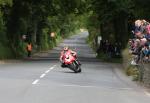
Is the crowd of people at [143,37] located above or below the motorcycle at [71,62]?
above

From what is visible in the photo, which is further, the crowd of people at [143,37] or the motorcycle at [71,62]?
the motorcycle at [71,62]

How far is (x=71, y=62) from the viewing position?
3372 cm

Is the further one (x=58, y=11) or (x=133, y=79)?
(x=58, y=11)

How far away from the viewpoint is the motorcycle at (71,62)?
3338cm

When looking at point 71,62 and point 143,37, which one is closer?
point 143,37

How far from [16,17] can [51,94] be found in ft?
139

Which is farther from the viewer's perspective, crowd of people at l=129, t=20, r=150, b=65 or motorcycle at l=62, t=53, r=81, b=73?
motorcycle at l=62, t=53, r=81, b=73

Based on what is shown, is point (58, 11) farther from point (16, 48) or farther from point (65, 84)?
point (65, 84)

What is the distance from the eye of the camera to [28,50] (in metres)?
66.2

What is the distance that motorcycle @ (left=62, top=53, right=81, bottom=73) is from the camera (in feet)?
109

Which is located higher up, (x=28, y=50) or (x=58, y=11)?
(x=58, y=11)

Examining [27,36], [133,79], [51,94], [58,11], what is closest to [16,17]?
[58,11]

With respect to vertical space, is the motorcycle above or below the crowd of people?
below

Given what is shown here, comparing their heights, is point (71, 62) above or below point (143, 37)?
below
